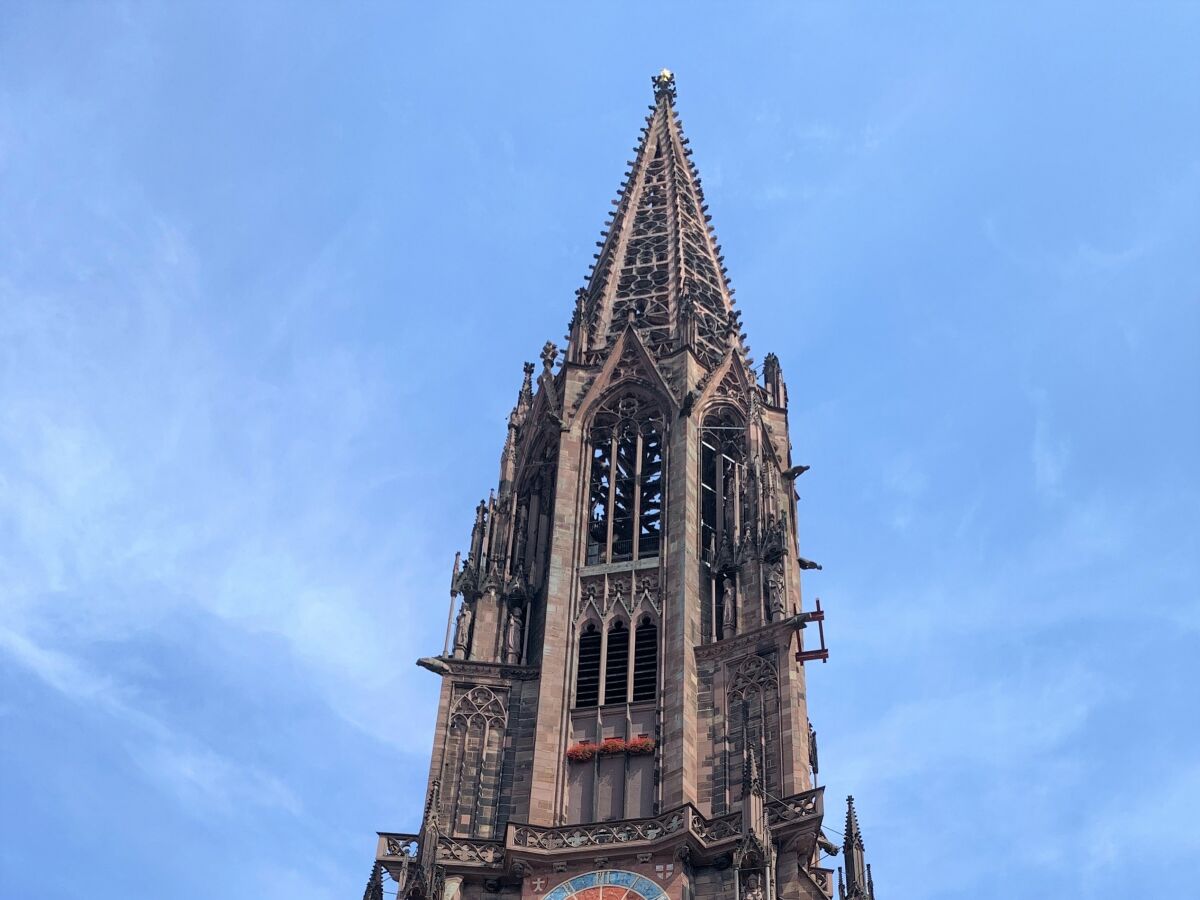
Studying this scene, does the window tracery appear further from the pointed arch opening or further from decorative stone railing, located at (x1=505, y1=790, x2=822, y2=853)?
the pointed arch opening

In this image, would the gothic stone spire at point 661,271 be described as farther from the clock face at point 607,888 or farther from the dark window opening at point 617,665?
the clock face at point 607,888

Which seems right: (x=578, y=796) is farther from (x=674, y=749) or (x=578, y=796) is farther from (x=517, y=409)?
(x=517, y=409)

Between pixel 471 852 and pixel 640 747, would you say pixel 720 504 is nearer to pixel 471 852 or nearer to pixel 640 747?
pixel 640 747

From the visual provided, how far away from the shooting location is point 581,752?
4503 centimetres

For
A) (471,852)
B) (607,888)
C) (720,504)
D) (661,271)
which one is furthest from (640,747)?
(661,271)

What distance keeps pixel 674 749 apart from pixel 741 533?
910cm

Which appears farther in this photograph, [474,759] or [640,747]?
[474,759]

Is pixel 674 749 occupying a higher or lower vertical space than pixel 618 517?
lower

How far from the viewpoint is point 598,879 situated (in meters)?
41.2

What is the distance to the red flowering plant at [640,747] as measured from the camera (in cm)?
4475

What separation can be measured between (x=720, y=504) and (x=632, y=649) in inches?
277

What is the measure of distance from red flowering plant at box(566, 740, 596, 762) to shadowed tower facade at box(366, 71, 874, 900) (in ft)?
0.15

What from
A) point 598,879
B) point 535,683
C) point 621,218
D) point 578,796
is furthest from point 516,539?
point 621,218

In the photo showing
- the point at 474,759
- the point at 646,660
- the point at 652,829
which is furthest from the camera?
the point at 646,660
